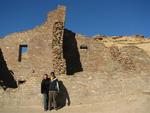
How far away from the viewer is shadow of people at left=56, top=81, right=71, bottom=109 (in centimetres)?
1847

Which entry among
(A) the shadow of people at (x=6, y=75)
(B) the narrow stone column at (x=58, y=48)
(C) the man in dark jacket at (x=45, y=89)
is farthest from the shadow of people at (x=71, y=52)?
(C) the man in dark jacket at (x=45, y=89)

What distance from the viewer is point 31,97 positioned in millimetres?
19172

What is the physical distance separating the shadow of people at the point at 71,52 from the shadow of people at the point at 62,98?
1018 cm

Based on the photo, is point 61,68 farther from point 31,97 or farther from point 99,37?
point 99,37

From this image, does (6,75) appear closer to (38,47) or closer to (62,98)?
(38,47)

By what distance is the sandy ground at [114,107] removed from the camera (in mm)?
16359

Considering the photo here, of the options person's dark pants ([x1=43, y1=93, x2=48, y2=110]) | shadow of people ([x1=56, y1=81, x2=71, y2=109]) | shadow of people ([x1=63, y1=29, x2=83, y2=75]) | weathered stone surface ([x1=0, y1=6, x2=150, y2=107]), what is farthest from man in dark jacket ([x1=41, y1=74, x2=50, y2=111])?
shadow of people ([x1=63, y1=29, x2=83, y2=75])

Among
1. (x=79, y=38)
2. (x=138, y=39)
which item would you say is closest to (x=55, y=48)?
(x=79, y=38)

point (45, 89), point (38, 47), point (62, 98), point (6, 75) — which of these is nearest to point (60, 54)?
point (38, 47)

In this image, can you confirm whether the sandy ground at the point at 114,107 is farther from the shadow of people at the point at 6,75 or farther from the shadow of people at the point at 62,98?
the shadow of people at the point at 6,75

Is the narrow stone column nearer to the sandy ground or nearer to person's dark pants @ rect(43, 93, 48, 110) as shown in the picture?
the sandy ground

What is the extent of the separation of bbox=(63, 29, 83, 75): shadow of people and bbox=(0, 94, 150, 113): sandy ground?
35.5 ft

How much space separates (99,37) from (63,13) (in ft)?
81.7

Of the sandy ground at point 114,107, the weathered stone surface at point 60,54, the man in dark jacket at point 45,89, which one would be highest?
the weathered stone surface at point 60,54
